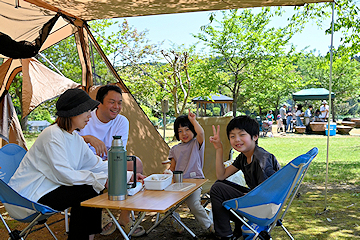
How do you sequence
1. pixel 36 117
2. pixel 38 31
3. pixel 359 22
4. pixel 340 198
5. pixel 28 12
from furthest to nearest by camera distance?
pixel 36 117 < pixel 359 22 < pixel 340 198 < pixel 38 31 < pixel 28 12

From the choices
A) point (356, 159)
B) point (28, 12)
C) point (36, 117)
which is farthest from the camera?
point (36, 117)

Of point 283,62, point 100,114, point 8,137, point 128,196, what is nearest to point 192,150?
point 100,114

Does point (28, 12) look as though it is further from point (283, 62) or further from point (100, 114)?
point (283, 62)

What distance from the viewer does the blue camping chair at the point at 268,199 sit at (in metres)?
1.79

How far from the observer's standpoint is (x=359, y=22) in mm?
5293

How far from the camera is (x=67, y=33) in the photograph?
13.9 ft

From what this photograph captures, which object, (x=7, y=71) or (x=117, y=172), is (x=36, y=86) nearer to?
(x=7, y=71)

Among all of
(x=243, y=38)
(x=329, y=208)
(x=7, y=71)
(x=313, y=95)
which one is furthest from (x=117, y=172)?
(x=313, y=95)

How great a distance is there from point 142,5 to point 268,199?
2291 mm

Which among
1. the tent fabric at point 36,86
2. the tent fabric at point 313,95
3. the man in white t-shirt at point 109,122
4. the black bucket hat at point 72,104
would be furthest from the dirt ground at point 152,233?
the tent fabric at point 313,95

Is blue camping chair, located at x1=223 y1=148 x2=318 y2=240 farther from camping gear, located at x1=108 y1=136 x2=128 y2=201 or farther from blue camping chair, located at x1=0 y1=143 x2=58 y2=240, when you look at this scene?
blue camping chair, located at x1=0 y1=143 x2=58 y2=240

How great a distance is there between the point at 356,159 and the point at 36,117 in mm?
19245

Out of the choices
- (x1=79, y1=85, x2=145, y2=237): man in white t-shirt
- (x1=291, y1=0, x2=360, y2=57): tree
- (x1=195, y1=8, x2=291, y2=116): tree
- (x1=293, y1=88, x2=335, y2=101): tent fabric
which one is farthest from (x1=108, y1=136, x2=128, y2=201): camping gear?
(x1=293, y1=88, x2=335, y2=101): tent fabric

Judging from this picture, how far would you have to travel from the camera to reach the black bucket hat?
210 centimetres
